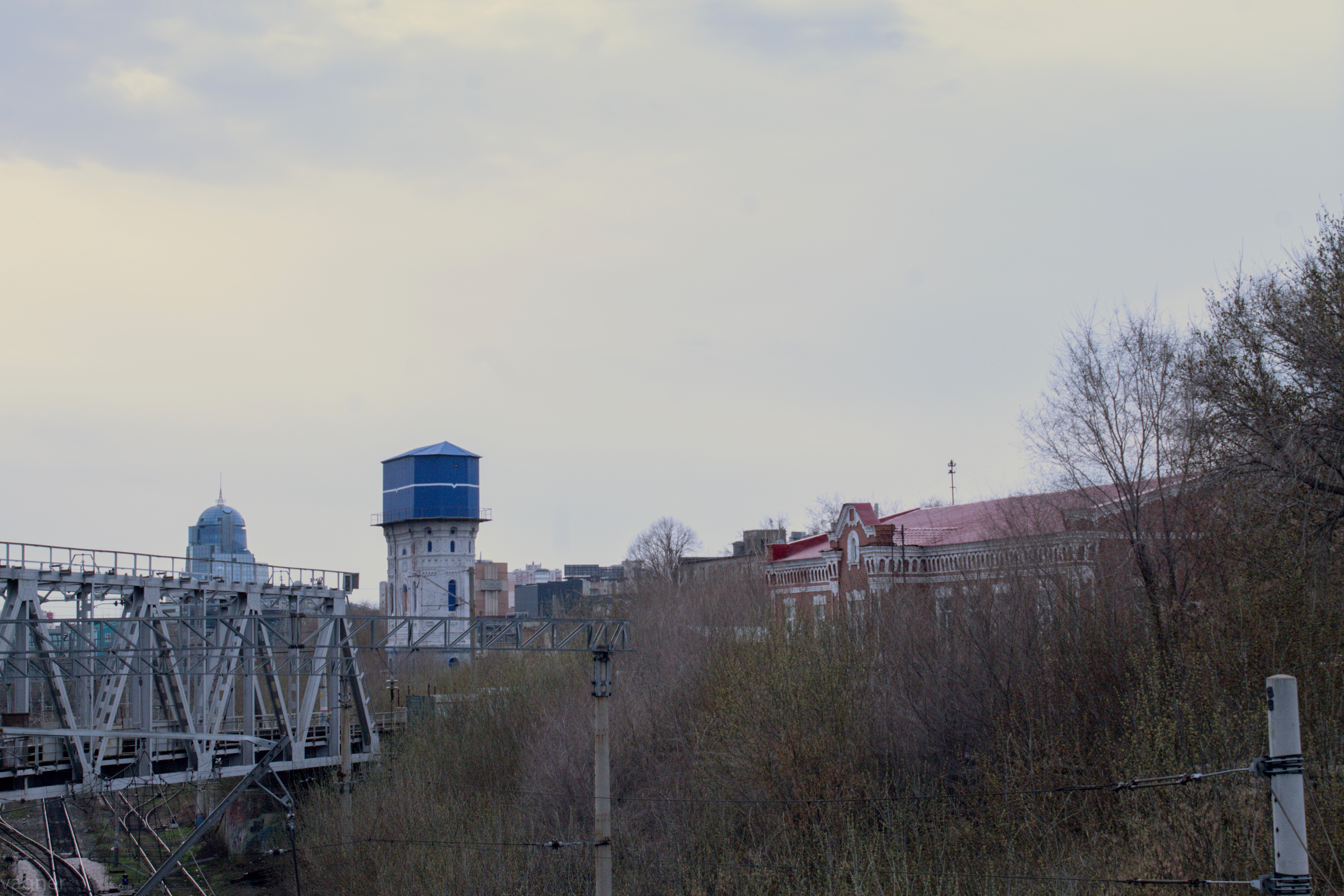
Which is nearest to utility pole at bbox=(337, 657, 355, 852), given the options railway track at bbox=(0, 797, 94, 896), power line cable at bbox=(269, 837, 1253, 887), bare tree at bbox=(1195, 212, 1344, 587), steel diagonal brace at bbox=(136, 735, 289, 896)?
power line cable at bbox=(269, 837, 1253, 887)

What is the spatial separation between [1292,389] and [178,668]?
35351 mm

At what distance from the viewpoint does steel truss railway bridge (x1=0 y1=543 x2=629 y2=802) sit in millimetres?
26719

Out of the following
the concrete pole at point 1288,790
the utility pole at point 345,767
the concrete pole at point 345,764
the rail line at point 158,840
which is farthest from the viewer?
the concrete pole at point 345,764

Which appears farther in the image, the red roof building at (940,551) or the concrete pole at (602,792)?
the red roof building at (940,551)

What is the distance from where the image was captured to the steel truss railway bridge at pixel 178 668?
26719mm

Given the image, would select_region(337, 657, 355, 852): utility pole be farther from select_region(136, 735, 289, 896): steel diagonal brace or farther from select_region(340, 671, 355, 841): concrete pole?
select_region(136, 735, 289, 896): steel diagonal brace

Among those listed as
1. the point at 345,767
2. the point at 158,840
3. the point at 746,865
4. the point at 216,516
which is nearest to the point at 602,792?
the point at 746,865

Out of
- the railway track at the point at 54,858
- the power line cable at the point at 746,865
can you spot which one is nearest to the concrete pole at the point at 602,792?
the power line cable at the point at 746,865

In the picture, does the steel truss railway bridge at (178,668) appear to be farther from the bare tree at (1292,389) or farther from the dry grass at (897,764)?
the bare tree at (1292,389)

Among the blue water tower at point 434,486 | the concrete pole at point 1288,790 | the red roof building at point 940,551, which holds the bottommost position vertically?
the concrete pole at point 1288,790

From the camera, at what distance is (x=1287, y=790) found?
282 inches

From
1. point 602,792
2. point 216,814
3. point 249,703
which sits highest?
point 602,792

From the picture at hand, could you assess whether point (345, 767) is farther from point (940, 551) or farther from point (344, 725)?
point (940, 551)

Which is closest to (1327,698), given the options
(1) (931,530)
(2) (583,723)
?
(1) (931,530)
